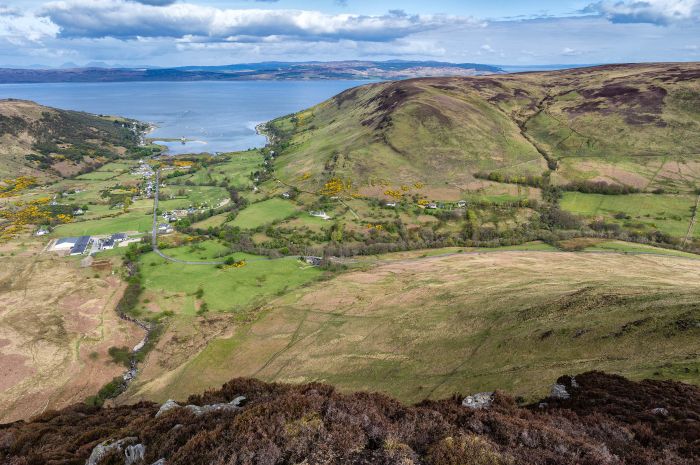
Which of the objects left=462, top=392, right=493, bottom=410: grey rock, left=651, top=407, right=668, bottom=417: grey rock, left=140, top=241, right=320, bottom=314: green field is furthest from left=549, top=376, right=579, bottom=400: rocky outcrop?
left=140, top=241, right=320, bottom=314: green field

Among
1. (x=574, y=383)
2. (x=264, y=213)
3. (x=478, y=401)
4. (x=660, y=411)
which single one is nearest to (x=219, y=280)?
(x=264, y=213)

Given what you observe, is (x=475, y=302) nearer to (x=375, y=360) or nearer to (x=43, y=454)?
(x=375, y=360)

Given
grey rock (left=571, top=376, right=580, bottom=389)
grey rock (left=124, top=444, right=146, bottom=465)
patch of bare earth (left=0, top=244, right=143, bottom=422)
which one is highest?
grey rock (left=124, top=444, right=146, bottom=465)

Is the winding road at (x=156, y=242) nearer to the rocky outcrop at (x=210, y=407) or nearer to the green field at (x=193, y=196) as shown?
the green field at (x=193, y=196)

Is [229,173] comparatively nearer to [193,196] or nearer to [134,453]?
Result: [193,196]

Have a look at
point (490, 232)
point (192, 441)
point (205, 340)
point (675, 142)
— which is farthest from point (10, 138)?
point (675, 142)

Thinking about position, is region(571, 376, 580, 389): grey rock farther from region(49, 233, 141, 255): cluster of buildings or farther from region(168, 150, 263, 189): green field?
region(168, 150, 263, 189): green field
